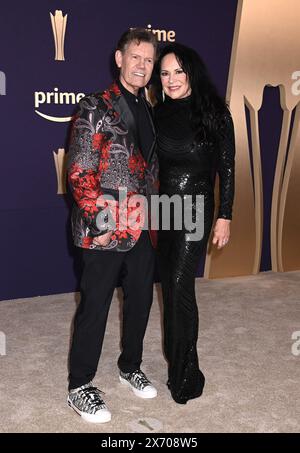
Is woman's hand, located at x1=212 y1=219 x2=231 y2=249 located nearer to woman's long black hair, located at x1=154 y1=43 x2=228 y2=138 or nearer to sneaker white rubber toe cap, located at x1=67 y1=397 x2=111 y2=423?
woman's long black hair, located at x1=154 y1=43 x2=228 y2=138

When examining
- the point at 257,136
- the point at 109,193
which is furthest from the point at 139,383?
the point at 257,136

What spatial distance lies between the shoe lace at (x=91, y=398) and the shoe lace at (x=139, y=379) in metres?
0.23

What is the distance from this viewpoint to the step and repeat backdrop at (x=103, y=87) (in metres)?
3.72

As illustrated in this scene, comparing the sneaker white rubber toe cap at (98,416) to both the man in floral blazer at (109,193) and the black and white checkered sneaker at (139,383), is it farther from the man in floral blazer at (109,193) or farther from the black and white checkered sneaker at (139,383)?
the black and white checkered sneaker at (139,383)

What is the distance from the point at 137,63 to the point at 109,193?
484mm

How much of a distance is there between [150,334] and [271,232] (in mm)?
1801

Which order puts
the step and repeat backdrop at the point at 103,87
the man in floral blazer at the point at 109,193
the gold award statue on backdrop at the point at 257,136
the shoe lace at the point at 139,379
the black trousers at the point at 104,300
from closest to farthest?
1. the man in floral blazer at the point at 109,193
2. the black trousers at the point at 104,300
3. the shoe lace at the point at 139,379
4. the step and repeat backdrop at the point at 103,87
5. the gold award statue on backdrop at the point at 257,136

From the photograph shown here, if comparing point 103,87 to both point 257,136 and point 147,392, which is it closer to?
point 257,136

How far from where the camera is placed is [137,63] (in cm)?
218

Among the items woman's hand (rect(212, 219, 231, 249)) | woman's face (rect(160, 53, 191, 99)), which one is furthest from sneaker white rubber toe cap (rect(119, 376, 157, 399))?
woman's face (rect(160, 53, 191, 99))

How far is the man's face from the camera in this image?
2.17 meters

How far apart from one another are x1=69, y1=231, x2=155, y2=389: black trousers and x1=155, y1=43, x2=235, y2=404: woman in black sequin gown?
0.10 meters

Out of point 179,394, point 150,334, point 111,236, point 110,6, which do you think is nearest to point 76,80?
point 110,6

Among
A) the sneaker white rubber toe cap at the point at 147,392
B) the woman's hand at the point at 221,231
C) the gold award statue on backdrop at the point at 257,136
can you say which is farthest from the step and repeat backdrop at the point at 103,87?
the woman's hand at the point at 221,231
